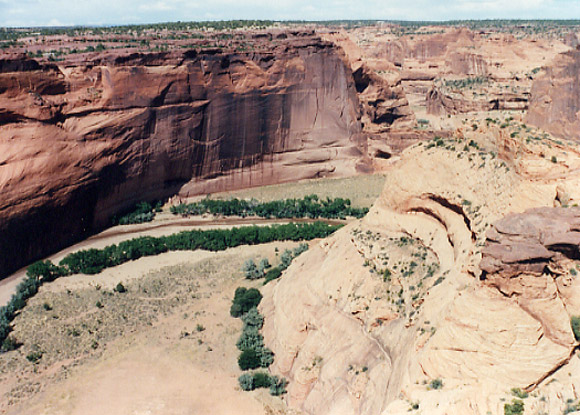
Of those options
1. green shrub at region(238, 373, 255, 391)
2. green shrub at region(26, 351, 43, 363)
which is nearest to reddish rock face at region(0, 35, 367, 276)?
green shrub at region(26, 351, 43, 363)

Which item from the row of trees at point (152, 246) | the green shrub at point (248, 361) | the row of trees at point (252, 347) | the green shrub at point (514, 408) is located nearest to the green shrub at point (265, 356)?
the row of trees at point (252, 347)

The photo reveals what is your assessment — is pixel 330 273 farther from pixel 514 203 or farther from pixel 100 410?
pixel 100 410

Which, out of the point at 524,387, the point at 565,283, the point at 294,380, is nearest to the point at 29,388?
the point at 294,380

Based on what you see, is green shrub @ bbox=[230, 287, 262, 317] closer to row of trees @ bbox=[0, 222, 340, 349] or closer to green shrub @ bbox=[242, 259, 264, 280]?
green shrub @ bbox=[242, 259, 264, 280]

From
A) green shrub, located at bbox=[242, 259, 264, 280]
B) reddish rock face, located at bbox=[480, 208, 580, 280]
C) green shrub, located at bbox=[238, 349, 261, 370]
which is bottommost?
green shrub, located at bbox=[238, 349, 261, 370]

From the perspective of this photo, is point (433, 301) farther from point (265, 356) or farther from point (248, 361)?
point (248, 361)

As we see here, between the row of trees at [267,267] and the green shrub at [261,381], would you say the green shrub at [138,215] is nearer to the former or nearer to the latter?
the row of trees at [267,267]
